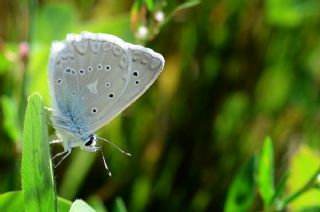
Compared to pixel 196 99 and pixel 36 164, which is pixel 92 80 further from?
pixel 196 99

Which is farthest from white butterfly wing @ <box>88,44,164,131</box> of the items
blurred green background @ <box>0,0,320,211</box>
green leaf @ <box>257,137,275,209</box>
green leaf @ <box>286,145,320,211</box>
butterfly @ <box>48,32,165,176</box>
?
green leaf @ <box>286,145,320,211</box>

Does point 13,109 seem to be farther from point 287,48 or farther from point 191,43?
point 287,48

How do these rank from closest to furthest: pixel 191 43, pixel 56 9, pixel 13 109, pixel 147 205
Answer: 1. pixel 13 109
2. pixel 147 205
3. pixel 56 9
4. pixel 191 43

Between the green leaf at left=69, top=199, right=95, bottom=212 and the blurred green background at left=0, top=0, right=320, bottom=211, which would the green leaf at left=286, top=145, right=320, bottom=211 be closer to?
the blurred green background at left=0, top=0, right=320, bottom=211

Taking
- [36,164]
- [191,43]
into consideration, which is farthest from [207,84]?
[36,164]

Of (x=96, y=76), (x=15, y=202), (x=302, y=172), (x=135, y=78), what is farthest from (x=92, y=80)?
(x=302, y=172)

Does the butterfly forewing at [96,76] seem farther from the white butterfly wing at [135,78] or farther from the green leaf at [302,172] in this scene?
the green leaf at [302,172]

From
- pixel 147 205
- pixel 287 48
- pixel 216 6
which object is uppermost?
pixel 216 6

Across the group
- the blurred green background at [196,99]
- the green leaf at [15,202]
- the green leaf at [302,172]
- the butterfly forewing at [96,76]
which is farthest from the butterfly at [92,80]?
the green leaf at [302,172]
